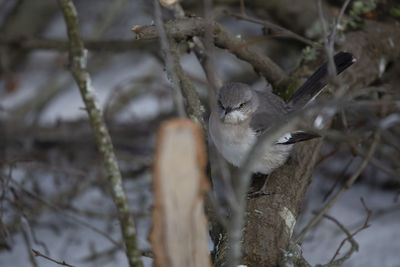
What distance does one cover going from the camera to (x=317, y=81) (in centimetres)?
342

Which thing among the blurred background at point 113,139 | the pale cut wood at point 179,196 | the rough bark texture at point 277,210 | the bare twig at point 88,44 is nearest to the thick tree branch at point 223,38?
the blurred background at point 113,139

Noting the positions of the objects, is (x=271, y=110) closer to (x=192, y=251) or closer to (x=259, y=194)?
(x=259, y=194)

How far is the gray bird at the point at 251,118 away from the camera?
3.31 meters

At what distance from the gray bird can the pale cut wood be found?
151cm

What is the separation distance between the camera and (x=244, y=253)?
2564 mm

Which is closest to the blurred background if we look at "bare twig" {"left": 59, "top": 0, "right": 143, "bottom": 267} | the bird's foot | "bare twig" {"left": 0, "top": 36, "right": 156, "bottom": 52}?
"bare twig" {"left": 0, "top": 36, "right": 156, "bottom": 52}

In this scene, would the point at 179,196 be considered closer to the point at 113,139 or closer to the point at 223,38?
the point at 223,38

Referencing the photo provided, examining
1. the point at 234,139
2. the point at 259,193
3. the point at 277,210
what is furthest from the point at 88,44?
the point at 277,210

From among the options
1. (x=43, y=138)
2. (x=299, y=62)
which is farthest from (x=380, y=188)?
(x=43, y=138)

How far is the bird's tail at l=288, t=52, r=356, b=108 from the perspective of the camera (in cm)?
338

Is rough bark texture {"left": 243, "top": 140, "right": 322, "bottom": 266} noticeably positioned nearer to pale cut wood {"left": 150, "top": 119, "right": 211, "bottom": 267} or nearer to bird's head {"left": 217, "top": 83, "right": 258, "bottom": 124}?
bird's head {"left": 217, "top": 83, "right": 258, "bottom": 124}

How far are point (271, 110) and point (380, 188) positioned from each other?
2304 mm

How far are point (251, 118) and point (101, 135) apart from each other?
5.48ft

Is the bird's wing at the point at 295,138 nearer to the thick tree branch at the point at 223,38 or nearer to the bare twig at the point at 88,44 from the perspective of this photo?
the thick tree branch at the point at 223,38
